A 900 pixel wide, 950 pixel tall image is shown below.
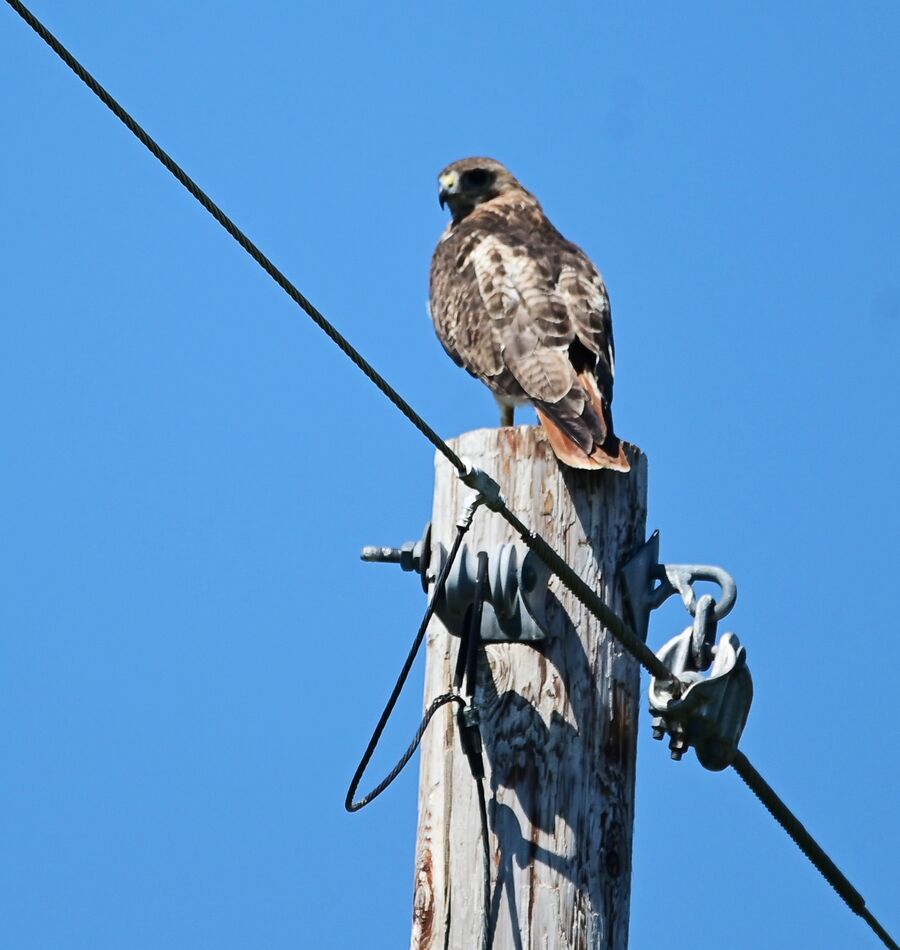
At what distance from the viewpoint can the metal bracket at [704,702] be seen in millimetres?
4133

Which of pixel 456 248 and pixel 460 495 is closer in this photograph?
pixel 460 495

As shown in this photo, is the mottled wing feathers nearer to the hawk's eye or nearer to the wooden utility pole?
the wooden utility pole

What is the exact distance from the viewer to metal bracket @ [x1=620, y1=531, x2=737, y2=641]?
420 cm

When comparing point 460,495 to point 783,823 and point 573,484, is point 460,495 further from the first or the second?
point 783,823

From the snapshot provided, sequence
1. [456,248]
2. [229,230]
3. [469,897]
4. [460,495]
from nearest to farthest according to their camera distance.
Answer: [229,230] → [469,897] → [460,495] → [456,248]

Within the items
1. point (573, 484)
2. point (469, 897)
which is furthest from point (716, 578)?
point (469, 897)

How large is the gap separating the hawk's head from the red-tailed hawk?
0.50 m

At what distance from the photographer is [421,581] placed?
169 inches

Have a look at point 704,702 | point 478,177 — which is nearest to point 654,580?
point 704,702

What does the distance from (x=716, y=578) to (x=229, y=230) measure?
1513 mm

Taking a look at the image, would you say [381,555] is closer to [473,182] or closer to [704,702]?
[704,702]

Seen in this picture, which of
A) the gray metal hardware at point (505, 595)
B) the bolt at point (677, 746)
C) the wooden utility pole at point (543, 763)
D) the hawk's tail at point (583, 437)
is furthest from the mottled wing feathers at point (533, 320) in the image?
the bolt at point (677, 746)

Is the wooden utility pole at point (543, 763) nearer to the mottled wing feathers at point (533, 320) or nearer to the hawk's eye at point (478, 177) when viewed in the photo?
the mottled wing feathers at point (533, 320)

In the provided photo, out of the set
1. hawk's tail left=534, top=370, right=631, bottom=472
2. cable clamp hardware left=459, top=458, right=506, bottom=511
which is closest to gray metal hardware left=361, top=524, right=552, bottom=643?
cable clamp hardware left=459, top=458, right=506, bottom=511
